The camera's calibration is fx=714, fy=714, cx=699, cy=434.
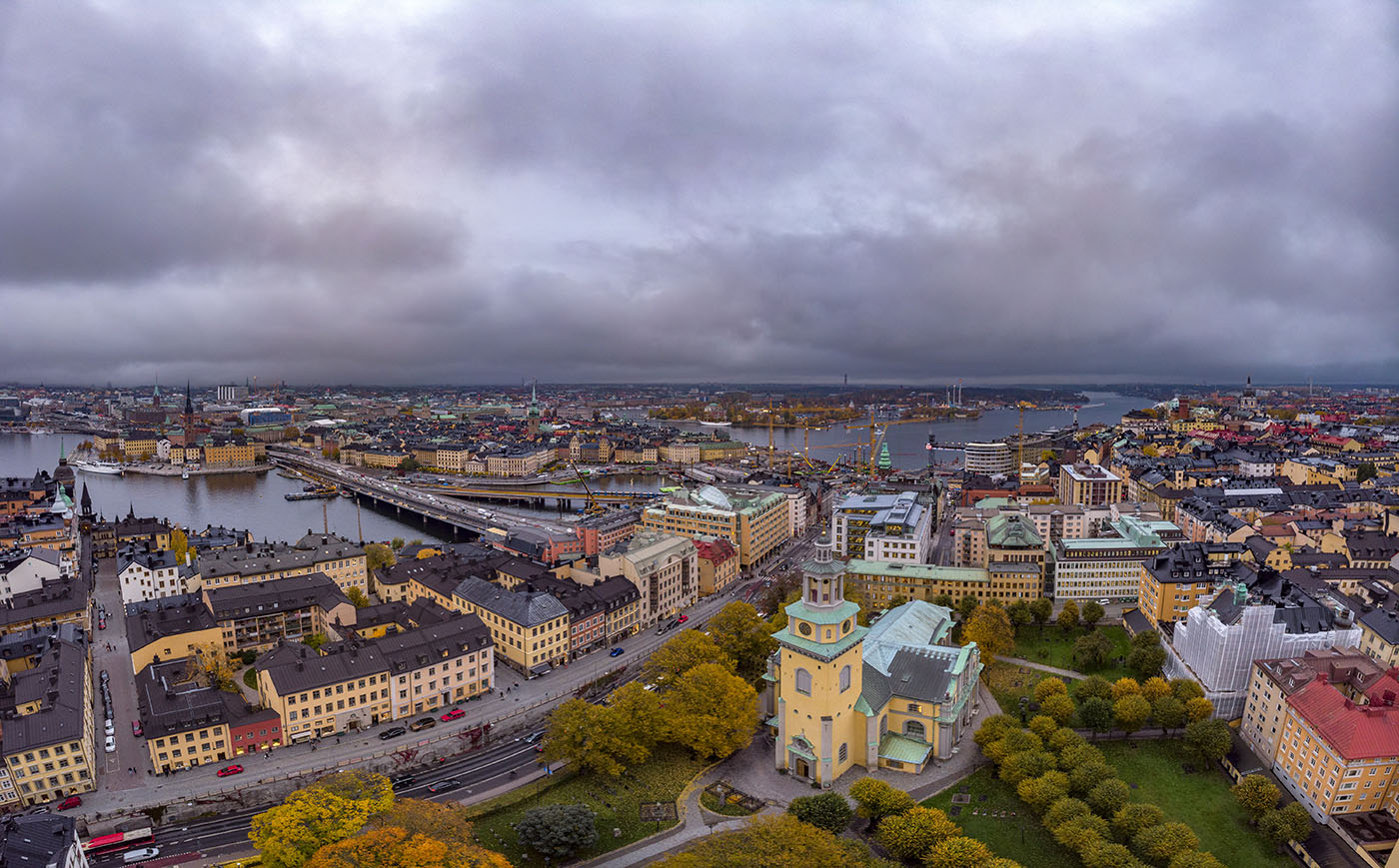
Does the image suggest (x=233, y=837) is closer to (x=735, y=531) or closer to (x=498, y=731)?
(x=498, y=731)

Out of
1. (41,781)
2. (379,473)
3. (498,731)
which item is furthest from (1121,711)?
(379,473)

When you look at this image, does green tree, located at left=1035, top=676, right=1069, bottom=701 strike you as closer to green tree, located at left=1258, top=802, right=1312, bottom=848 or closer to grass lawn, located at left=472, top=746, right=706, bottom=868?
green tree, located at left=1258, top=802, right=1312, bottom=848

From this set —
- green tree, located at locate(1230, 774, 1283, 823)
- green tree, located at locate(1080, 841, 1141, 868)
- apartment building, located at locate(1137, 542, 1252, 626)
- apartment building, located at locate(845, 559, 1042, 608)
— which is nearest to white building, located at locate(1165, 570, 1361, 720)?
apartment building, located at locate(1137, 542, 1252, 626)

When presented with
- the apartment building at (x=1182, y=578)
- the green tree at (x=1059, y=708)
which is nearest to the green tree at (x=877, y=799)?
the green tree at (x=1059, y=708)

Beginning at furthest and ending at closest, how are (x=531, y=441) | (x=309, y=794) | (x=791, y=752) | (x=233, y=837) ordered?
(x=531, y=441)
(x=791, y=752)
(x=233, y=837)
(x=309, y=794)

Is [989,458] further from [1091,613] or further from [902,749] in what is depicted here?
[902,749]
